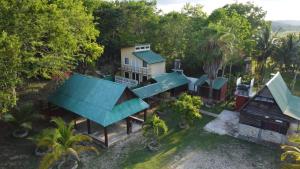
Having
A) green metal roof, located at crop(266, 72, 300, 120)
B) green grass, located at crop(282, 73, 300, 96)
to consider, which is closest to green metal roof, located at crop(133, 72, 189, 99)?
green metal roof, located at crop(266, 72, 300, 120)

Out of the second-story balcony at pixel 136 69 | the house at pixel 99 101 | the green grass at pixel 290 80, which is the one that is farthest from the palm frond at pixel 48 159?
the green grass at pixel 290 80

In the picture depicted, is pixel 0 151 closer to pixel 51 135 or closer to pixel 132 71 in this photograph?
pixel 51 135

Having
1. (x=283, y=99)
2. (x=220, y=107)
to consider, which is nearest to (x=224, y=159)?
→ (x=283, y=99)

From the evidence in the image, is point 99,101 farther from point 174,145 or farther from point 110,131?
point 174,145

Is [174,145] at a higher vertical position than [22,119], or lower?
lower

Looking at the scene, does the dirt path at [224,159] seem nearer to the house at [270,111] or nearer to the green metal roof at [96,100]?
the house at [270,111]

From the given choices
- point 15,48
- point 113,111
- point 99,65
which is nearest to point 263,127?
point 113,111

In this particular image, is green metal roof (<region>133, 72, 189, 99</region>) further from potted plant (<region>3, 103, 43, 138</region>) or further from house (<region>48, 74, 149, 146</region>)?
potted plant (<region>3, 103, 43, 138</region>)
